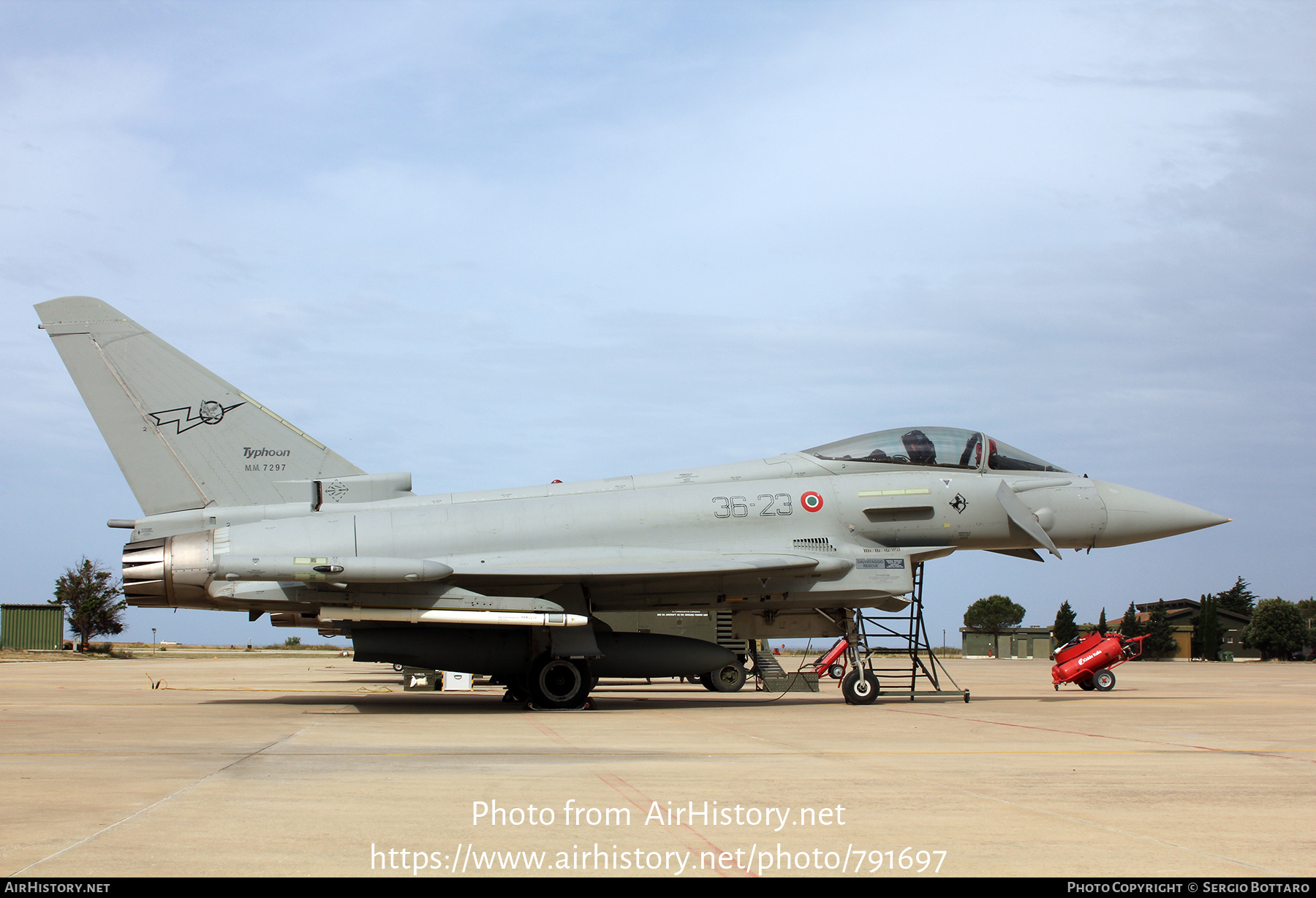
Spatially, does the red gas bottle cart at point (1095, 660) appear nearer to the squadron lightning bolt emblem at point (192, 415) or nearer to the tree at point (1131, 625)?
the squadron lightning bolt emblem at point (192, 415)

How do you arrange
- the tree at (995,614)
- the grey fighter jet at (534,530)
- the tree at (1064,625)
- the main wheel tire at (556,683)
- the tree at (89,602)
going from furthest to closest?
the tree at (995,614) → the tree at (1064,625) → the tree at (89,602) → the main wheel tire at (556,683) → the grey fighter jet at (534,530)

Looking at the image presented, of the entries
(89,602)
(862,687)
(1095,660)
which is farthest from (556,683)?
(89,602)

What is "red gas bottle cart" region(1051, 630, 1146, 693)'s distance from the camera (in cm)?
1880

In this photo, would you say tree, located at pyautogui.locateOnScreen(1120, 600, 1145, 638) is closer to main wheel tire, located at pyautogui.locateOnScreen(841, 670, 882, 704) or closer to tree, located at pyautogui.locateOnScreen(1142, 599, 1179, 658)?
tree, located at pyautogui.locateOnScreen(1142, 599, 1179, 658)

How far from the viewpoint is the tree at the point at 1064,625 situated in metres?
66.4

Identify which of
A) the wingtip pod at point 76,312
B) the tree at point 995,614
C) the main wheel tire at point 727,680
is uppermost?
the wingtip pod at point 76,312

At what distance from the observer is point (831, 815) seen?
5.30m

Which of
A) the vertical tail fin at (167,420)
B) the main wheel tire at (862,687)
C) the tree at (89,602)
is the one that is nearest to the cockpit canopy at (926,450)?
the main wheel tire at (862,687)

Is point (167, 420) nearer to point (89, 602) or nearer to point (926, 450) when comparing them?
point (926, 450)

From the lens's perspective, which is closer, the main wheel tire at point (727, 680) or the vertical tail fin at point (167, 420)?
the vertical tail fin at point (167, 420)

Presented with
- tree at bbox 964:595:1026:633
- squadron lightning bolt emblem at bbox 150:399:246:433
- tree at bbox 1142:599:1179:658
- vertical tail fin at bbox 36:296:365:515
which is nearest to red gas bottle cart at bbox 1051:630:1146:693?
vertical tail fin at bbox 36:296:365:515

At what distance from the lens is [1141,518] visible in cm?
1520

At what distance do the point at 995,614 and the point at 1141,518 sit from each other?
260ft

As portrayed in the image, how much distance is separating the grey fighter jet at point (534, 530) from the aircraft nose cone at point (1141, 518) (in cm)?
3
